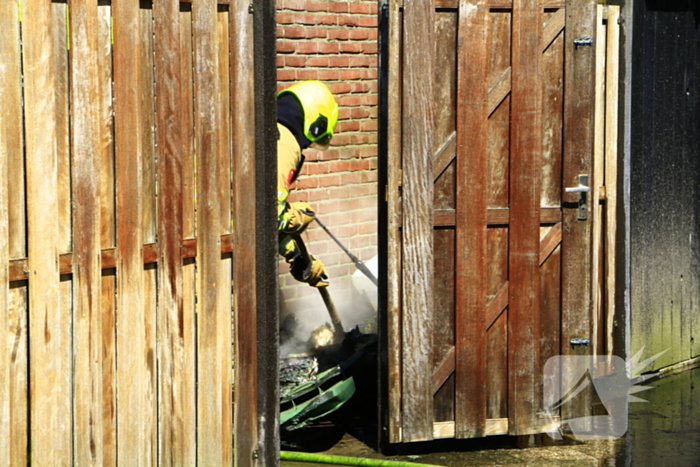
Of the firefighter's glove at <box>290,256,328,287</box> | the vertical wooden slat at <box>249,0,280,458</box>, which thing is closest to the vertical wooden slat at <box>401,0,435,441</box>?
the vertical wooden slat at <box>249,0,280,458</box>

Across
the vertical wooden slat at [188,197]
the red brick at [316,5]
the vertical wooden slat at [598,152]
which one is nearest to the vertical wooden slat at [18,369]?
the vertical wooden slat at [188,197]

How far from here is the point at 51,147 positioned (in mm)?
3354

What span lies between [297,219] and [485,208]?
5.46 ft

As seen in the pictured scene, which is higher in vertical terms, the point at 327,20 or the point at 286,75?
the point at 327,20

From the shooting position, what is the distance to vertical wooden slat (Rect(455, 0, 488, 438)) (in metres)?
5.12

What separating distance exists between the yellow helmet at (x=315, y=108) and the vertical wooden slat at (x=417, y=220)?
136cm

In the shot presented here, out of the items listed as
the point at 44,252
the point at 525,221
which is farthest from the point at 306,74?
the point at 44,252

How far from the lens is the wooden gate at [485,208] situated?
16.8 ft

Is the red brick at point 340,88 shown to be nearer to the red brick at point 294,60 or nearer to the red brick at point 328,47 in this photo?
the red brick at point 328,47

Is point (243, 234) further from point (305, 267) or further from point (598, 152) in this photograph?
point (598, 152)

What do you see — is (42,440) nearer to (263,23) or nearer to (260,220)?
(260,220)

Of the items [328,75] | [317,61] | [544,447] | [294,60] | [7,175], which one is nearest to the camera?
[7,175]

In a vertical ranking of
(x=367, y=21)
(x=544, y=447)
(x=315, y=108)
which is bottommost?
(x=544, y=447)

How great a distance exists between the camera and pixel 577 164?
17.6 ft
